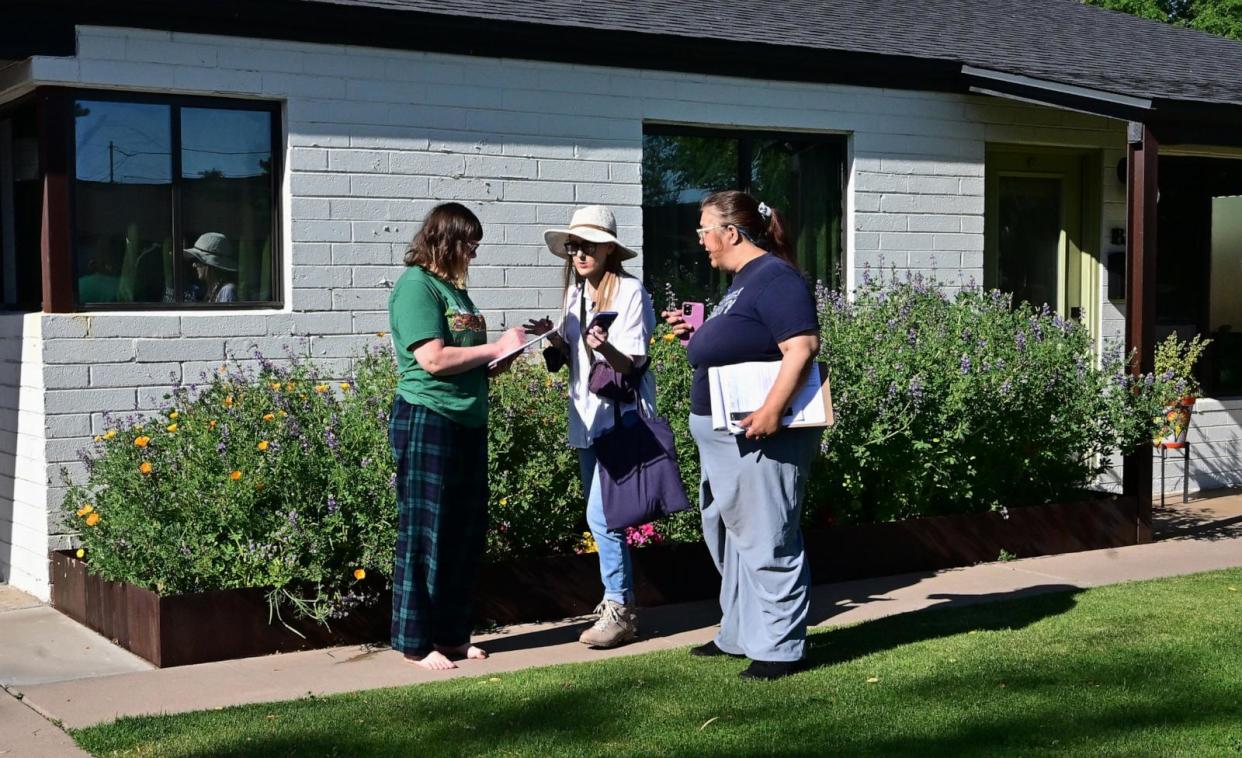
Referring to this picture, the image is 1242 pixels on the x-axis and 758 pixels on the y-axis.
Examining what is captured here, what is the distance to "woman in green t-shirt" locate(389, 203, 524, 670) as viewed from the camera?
5.88 metres

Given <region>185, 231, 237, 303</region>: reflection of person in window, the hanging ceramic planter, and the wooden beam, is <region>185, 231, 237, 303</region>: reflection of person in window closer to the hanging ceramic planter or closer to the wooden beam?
the wooden beam

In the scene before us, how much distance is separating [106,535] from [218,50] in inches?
106

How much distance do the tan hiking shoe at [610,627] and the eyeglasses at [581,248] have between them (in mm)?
1520

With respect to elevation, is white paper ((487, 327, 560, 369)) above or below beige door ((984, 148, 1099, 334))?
below

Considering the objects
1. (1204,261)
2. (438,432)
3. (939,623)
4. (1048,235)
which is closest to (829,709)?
(939,623)

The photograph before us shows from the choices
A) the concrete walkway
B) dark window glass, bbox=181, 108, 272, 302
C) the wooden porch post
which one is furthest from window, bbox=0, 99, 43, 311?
the wooden porch post

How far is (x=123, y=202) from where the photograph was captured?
7711 millimetres

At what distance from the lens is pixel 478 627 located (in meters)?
6.90

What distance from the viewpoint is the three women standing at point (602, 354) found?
6.18 meters

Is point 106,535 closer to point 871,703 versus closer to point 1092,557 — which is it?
point 871,703

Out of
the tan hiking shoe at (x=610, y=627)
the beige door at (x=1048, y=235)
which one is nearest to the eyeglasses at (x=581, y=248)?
the tan hiking shoe at (x=610, y=627)

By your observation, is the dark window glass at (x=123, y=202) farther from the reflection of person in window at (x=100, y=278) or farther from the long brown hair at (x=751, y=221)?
the long brown hair at (x=751, y=221)

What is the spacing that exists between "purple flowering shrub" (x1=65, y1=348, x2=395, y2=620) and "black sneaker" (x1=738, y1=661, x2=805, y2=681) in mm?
1727

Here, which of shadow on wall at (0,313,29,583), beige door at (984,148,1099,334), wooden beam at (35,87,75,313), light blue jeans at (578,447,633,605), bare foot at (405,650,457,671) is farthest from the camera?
beige door at (984,148,1099,334)
